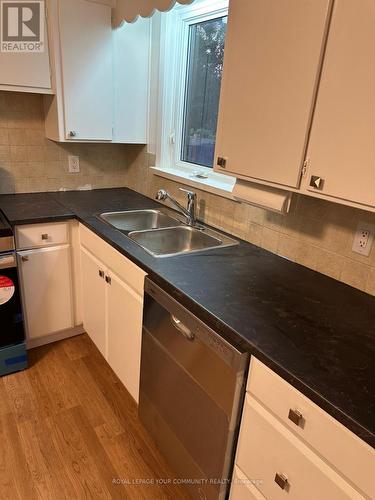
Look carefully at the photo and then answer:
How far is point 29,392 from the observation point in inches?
76.2

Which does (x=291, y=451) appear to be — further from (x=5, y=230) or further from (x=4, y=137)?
(x=4, y=137)

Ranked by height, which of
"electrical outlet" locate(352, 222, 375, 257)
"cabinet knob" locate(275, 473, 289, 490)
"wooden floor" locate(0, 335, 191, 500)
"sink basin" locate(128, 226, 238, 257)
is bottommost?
"wooden floor" locate(0, 335, 191, 500)

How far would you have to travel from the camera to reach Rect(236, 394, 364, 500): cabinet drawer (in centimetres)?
82

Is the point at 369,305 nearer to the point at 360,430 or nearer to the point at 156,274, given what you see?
the point at 360,430

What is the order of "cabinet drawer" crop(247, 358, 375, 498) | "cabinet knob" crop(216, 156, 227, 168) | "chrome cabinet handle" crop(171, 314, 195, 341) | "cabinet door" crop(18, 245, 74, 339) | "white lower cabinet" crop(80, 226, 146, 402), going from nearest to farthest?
"cabinet drawer" crop(247, 358, 375, 498) < "chrome cabinet handle" crop(171, 314, 195, 341) < "cabinet knob" crop(216, 156, 227, 168) < "white lower cabinet" crop(80, 226, 146, 402) < "cabinet door" crop(18, 245, 74, 339)

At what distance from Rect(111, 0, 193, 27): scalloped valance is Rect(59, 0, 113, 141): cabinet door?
5 centimetres

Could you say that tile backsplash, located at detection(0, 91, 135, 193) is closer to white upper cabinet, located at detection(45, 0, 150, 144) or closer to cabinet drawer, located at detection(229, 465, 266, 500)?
white upper cabinet, located at detection(45, 0, 150, 144)

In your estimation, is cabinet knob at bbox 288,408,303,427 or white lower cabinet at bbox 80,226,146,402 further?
white lower cabinet at bbox 80,226,146,402

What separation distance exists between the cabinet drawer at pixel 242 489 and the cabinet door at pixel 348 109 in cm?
90

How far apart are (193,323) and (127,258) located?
20.8 inches

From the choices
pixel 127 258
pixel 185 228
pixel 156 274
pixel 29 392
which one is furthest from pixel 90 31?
pixel 29 392

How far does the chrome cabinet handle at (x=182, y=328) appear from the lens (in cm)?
122

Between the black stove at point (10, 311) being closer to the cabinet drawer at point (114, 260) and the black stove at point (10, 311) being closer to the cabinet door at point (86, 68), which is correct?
the cabinet drawer at point (114, 260)

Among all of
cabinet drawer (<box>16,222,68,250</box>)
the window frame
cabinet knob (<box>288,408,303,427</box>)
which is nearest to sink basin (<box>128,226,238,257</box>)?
the window frame
